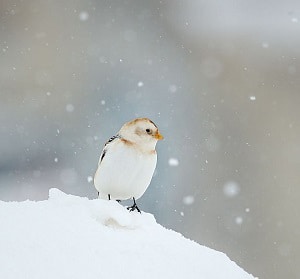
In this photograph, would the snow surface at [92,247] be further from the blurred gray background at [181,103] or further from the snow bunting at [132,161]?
the blurred gray background at [181,103]

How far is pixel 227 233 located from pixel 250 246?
241 mm

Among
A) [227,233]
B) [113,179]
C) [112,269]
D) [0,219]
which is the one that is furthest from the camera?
[227,233]

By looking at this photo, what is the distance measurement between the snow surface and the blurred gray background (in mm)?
4136

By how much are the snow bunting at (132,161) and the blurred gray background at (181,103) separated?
9.98 feet

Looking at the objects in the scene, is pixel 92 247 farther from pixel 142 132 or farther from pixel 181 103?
pixel 181 103

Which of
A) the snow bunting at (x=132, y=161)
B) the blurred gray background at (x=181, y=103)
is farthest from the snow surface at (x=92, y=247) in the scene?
the blurred gray background at (x=181, y=103)

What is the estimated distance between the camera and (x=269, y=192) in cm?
631

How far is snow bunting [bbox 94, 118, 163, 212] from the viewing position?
259cm

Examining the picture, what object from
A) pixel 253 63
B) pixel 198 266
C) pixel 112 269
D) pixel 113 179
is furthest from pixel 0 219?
pixel 253 63

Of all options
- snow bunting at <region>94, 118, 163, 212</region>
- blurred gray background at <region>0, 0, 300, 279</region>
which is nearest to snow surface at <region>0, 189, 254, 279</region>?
snow bunting at <region>94, 118, 163, 212</region>

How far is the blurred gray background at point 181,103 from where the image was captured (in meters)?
5.90

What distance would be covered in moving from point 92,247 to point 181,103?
4.97 metres

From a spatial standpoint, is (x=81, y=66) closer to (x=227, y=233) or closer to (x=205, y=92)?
(x=205, y=92)

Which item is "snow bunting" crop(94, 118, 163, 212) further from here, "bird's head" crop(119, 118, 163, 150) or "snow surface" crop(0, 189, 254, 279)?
"snow surface" crop(0, 189, 254, 279)
